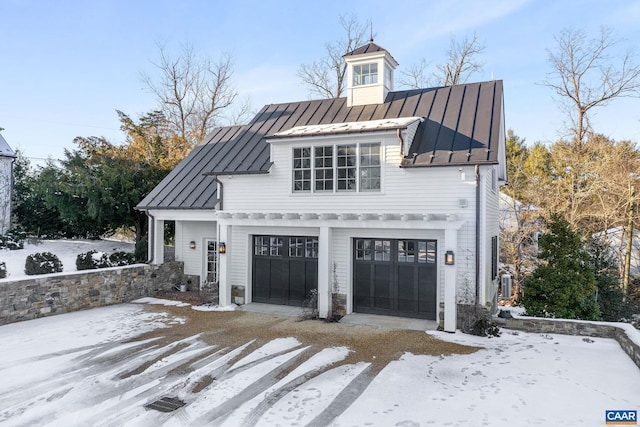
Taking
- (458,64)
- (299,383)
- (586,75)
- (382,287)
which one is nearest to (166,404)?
(299,383)

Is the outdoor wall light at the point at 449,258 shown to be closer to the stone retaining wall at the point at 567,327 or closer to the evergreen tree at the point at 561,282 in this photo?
the stone retaining wall at the point at 567,327

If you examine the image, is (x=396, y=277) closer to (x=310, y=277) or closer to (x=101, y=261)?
(x=310, y=277)

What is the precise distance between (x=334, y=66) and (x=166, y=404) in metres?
23.5

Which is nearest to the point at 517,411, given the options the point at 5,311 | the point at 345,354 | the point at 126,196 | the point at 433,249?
the point at 345,354

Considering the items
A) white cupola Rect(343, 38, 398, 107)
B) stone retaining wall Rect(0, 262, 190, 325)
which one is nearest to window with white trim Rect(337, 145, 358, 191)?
white cupola Rect(343, 38, 398, 107)

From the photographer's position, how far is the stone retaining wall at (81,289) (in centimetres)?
955

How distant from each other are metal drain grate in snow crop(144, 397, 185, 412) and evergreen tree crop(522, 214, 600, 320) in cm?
817

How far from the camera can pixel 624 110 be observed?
1877 cm

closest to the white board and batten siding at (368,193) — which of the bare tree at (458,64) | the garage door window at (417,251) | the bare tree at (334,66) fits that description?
the garage door window at (417,251)

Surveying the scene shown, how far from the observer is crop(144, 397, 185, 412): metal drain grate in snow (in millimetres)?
5199

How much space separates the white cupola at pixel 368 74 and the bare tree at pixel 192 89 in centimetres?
1631

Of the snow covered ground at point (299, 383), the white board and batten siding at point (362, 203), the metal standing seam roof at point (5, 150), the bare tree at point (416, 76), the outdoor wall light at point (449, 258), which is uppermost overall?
the bare tree at point (416, 76)

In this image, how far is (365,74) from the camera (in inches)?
489

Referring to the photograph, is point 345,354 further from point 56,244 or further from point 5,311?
point 56,244
